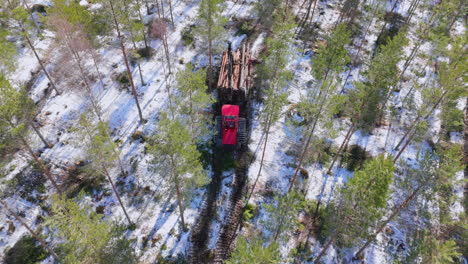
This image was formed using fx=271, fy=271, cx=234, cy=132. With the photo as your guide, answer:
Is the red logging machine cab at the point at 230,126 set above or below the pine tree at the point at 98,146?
below

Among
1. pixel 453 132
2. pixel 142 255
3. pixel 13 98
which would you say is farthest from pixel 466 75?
pixel 13 98

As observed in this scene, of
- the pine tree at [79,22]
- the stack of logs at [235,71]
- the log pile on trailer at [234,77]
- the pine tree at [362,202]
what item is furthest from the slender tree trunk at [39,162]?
the pine tree at [362,202]

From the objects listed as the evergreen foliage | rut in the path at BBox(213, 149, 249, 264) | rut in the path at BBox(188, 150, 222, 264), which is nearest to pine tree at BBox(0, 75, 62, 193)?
rut in the path at BBox(188, 150, 222, 264)

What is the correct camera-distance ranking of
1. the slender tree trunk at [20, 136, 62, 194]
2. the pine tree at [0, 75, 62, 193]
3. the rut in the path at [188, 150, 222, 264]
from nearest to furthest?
the pine tree at [0, 75, 62, 193], the slender tree trunk at [20, 136, 62, 194], the rut in the path at [188, 150, 222, 264]

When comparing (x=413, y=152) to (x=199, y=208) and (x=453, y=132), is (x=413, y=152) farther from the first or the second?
(x=199, y=208)

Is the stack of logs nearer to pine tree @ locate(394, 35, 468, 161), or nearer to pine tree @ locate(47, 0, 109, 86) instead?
pine tree @ locate(47, 0, 109, 86)

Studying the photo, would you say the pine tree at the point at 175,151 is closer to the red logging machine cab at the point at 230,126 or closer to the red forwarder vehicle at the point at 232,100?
the red logging machine cab at the point at 230,126
